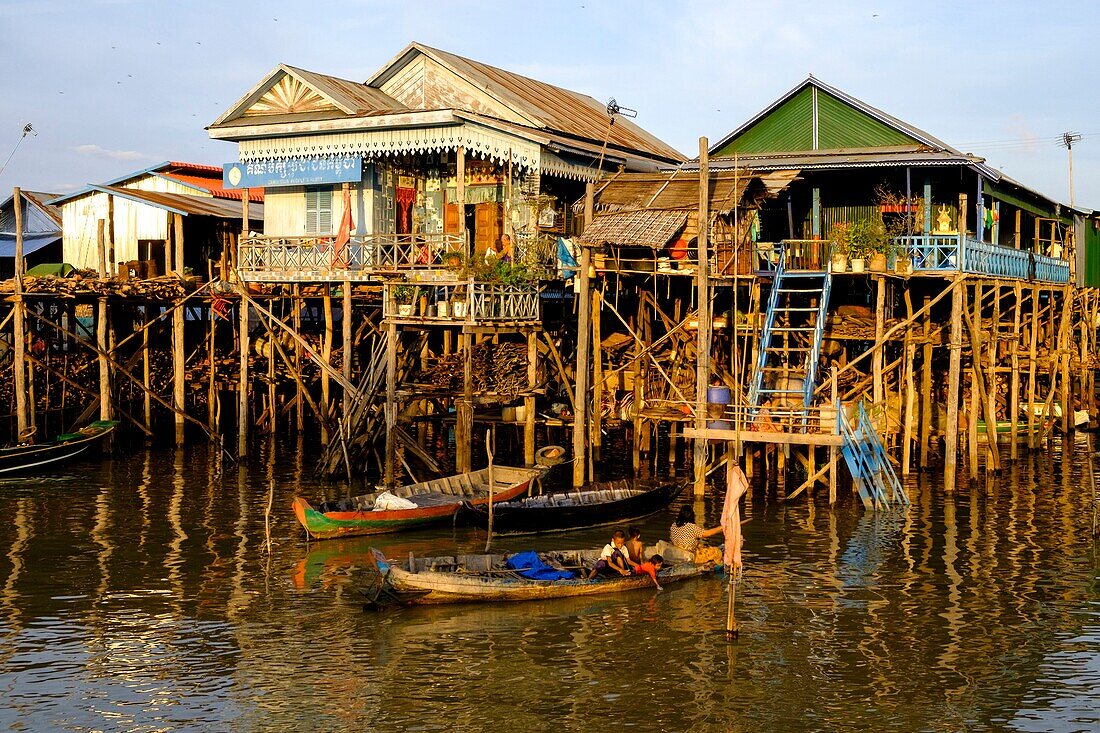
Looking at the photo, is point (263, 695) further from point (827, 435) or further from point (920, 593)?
point (827, 435)

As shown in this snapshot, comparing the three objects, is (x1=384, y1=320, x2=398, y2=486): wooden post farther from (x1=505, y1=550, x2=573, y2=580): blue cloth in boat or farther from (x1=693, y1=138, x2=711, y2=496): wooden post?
(x1=505, y1=550, x2=573, y2=580): blue cloth in boat

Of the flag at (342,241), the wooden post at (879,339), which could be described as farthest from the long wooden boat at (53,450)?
the wooden post at (879,339)

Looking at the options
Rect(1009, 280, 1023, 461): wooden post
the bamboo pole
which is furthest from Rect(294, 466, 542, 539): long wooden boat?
Rect(1009, 280, 1023, 461): wooden post

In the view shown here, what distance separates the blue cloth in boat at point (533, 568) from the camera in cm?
2036

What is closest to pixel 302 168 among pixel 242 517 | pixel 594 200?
pixel 594 200

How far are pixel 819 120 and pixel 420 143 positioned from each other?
11.3 metres

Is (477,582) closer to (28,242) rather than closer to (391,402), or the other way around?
(391,402)

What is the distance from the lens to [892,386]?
111 ft

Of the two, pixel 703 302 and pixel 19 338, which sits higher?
pixel 703 302

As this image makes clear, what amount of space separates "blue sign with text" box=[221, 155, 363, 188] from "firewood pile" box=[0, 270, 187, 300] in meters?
3.65

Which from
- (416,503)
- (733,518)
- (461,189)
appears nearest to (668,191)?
(461,189)

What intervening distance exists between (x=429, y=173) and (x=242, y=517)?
35.8ft

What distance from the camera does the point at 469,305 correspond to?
28766mm

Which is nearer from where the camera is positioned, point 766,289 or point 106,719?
point 106,719
